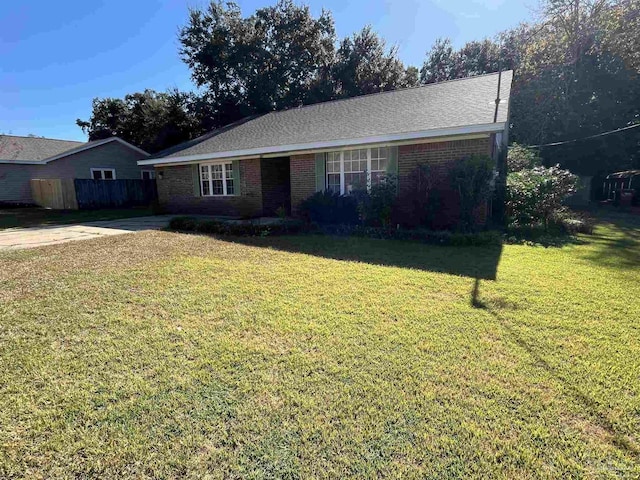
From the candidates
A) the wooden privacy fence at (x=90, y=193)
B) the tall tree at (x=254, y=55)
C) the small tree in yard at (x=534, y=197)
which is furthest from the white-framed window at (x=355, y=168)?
the tall tree at (x=254, y=55)

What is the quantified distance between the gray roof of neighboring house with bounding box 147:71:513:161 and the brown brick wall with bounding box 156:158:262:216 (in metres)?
0.86

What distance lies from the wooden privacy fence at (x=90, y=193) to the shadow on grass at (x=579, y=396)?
18574mm

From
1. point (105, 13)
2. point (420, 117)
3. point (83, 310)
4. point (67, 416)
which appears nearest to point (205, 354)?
point (67, 416)

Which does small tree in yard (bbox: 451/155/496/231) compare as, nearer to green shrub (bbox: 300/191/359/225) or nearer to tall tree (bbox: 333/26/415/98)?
green shrub (bbox: 300/191/359/225)

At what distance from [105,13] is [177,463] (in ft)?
59.8

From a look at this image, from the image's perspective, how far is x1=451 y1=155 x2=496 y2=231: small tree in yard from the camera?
7.78 meters

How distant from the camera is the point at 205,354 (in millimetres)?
3109

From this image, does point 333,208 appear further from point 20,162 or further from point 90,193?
point 20,162

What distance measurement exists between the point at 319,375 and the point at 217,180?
12.4 m

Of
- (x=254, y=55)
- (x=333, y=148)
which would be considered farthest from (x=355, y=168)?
(x=254, y=55)

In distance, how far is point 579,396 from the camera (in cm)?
251

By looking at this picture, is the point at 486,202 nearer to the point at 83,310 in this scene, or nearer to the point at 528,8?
the point at 83,310

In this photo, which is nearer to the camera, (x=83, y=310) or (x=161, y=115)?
(x=83, y=310)

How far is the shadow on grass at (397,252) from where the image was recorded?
5.85m
